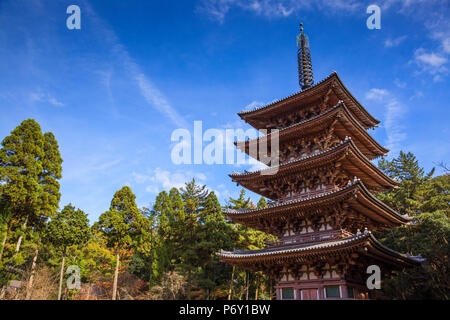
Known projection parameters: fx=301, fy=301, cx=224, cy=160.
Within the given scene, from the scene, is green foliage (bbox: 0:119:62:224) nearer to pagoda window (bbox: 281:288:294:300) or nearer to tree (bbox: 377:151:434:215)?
pagoda window (bbox: 281:288:294:300)

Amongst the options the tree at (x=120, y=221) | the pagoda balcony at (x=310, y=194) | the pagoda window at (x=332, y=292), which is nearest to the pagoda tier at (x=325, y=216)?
the pagoda balcony at (x=310, y=194)

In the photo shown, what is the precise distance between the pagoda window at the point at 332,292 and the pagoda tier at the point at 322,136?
7735 millimetres

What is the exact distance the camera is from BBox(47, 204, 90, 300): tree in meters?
26.6

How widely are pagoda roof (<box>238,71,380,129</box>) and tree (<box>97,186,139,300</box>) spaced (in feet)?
54.2

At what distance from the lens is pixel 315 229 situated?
1634 centimetres

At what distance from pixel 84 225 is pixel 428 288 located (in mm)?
28425

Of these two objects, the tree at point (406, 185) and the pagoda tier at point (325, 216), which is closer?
the pagoda tier at point (325, 216)

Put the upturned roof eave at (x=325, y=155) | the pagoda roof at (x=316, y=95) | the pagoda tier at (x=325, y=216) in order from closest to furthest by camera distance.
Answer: the pagoda tier at (x=325, y=216)
the upturned roof eave at (x=325, y=155)
the pagoda roof at (x=316, y=95)

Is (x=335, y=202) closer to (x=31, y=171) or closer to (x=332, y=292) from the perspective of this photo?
(x=332, y=292)

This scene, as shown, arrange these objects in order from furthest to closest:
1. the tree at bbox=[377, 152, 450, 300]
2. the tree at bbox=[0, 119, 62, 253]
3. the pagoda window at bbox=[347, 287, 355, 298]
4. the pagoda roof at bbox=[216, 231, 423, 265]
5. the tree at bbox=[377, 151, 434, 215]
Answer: the tree at bbox=[377, 151, 434, 215] → the tree at bbox=[0, 119, 62, 253] → the tree at bbox=[377, 152, 450, 300] → the pagoda window at bbox=[347, 287, 355, 298] → the pagoda roof at bbox=[216, 231, 423, 265]

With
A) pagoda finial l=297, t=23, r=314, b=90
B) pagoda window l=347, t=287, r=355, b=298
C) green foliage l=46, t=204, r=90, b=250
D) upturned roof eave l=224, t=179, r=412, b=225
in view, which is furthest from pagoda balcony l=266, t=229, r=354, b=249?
green foliage l=46, t=204, r=90, b=250

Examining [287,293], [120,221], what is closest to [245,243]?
[120,221]

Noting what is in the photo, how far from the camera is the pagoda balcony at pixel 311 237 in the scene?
15359 mm

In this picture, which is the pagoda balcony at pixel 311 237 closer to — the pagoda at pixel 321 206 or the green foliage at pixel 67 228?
the pagoda at pixel 321 206
